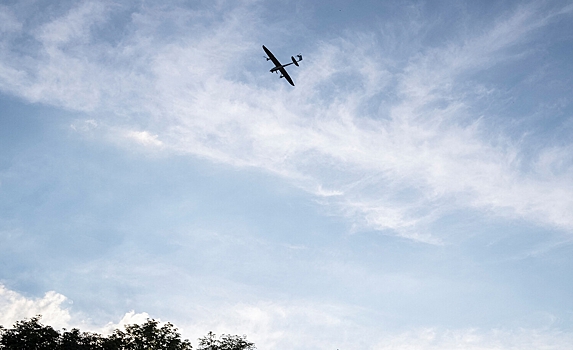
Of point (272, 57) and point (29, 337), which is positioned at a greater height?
point (272, 57)

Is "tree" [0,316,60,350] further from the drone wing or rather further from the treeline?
the drone wing

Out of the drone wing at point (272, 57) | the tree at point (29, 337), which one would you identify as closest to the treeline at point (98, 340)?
the tree at point (29, 337)

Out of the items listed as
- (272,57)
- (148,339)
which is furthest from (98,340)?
(272,57)

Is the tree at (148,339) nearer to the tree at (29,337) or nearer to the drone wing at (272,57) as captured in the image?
the tree at (29,337)

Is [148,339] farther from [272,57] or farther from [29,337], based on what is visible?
[272,57]

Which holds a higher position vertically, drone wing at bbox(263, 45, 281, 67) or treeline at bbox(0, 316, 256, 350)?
drone wing at bbox(263, 45, 281, 67)

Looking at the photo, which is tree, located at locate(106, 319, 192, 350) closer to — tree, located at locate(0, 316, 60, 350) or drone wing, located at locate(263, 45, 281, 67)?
tree, located at locate(0, 316, 60, 350)

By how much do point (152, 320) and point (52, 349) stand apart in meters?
11.5

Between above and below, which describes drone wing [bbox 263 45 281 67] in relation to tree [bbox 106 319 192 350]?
above

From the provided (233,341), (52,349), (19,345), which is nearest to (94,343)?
(52,349)

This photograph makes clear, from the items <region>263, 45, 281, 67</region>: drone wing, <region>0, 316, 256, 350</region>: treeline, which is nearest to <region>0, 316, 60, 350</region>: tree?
<region>0, 316, 256, 350</region>: treeline

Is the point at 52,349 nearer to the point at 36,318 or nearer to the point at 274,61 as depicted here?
the point at 36,318

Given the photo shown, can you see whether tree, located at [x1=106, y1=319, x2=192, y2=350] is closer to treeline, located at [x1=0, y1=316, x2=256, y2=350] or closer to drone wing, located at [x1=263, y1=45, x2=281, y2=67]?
treeline, located at [x1=0, y1=316, x2=256, y2=350]

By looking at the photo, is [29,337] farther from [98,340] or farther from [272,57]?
[272,57]
